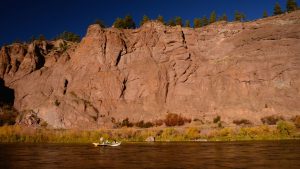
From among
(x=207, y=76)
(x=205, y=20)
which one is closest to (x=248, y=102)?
(x=207, y=76)

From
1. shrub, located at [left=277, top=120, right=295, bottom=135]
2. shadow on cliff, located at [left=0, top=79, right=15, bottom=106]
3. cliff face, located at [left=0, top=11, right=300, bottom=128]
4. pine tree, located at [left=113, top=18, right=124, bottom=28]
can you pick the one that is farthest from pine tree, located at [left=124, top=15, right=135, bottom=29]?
shrub, located at [left=277, top=120, right=295, bottom=135]

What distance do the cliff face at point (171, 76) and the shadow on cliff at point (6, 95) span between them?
89cm

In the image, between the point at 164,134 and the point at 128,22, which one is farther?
the point at 128,22

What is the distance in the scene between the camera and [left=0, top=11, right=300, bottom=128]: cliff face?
57.0 metres

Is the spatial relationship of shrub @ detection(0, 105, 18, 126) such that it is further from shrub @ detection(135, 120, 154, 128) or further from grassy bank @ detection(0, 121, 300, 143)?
shrub @ detection(135, 120, 154, 128)

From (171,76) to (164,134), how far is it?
17296mm

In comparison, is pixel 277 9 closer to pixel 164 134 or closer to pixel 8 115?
pixel 164 134

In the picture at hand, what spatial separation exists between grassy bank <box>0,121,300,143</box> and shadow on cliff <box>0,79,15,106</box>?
1758 centimetres

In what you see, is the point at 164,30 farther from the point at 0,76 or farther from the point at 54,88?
the point at 0,76

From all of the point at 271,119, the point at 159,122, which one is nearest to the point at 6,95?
the point at 159,122

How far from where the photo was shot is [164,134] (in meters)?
46.4

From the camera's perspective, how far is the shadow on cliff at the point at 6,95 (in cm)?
6520

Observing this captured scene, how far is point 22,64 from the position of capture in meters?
71.2

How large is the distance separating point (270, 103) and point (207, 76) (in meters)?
10.8
